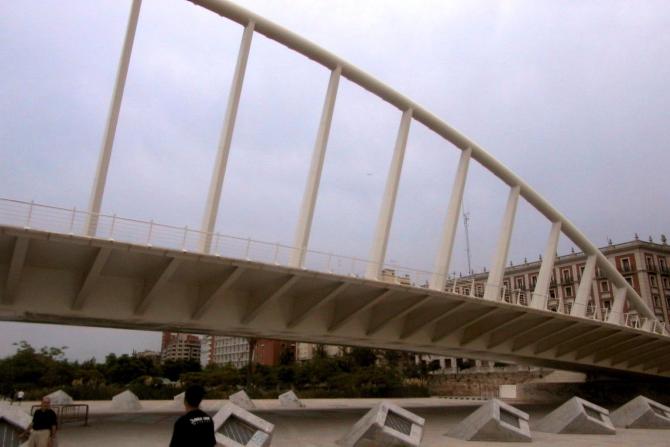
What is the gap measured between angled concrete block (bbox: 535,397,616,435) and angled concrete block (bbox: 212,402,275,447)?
1070 cm

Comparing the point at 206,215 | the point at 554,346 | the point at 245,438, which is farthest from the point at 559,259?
the point at 245,438

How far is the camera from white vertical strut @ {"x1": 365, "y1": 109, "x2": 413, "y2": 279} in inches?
763

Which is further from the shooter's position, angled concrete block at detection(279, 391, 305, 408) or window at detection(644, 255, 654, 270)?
window at detection(644, 255, 654, 270)

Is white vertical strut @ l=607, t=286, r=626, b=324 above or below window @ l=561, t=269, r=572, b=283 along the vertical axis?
below

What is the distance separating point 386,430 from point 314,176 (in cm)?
1117

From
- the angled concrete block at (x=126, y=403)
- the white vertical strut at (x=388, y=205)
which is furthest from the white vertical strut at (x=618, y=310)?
the angled concrete block at (x=126, y=403)

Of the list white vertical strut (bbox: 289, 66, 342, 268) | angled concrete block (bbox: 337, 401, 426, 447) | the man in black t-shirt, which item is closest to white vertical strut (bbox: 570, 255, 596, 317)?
white vertical strut (bbox: 289, 66, 342, 268)

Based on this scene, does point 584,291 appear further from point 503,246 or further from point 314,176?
point 314,176

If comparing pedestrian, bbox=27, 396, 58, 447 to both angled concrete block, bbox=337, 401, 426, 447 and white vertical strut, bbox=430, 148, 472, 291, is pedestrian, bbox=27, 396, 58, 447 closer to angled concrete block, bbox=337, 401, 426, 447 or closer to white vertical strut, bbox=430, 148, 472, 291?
angled concrete block, bbox=337, 401, 426, 447

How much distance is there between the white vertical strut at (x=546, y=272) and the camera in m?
24.4

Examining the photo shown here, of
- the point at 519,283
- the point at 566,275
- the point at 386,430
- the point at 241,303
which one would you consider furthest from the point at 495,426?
the point at 519,283

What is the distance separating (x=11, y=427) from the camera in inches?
390

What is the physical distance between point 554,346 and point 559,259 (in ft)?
160

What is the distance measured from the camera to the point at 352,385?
5000cm
